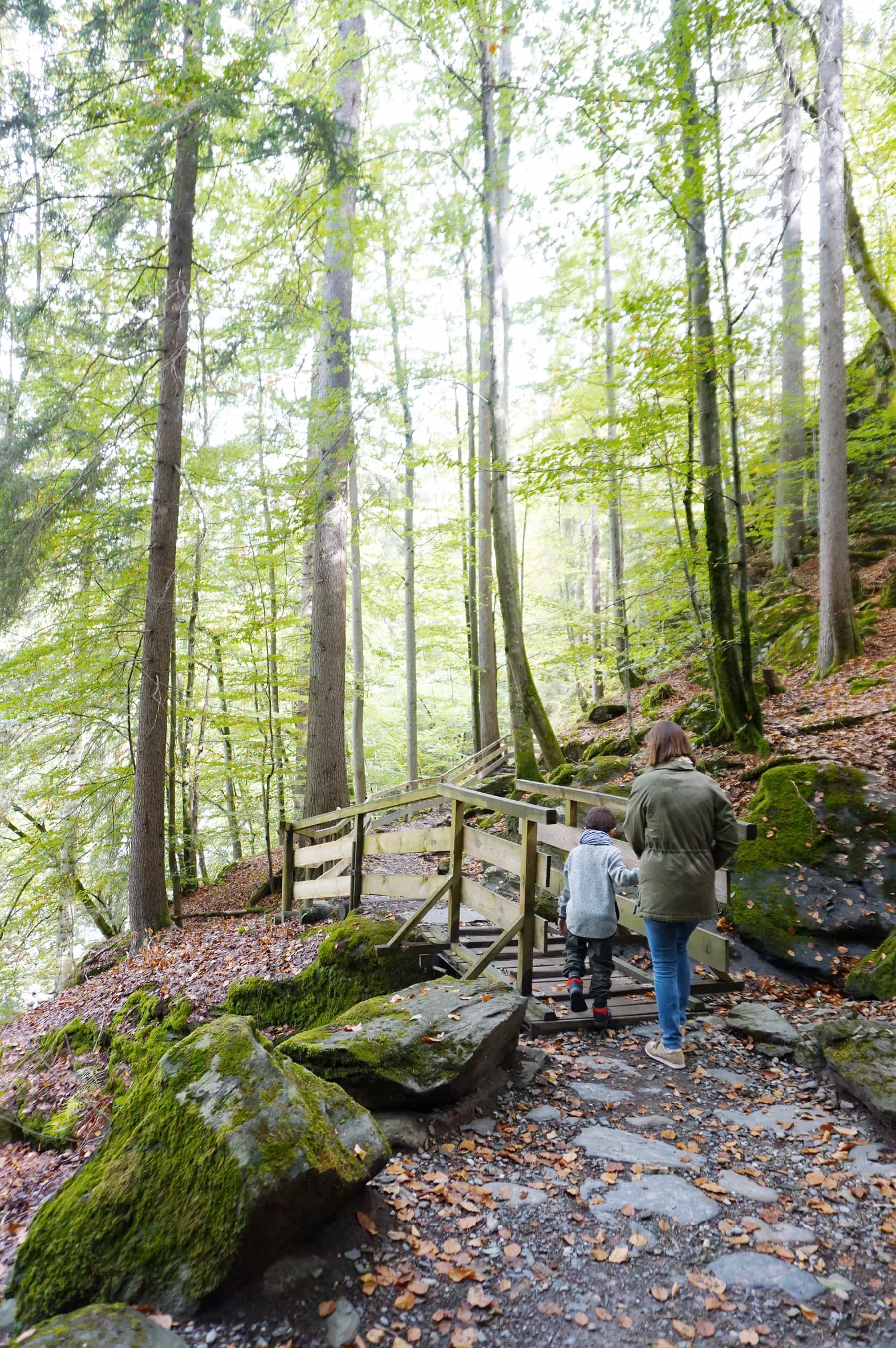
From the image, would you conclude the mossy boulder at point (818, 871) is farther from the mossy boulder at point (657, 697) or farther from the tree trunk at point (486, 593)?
the tree trunk at point (486, 593)

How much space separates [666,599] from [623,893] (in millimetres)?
8396

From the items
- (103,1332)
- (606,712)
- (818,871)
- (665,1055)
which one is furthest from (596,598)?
(103,1332)

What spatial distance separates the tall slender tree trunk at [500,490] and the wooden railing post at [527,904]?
685 cm

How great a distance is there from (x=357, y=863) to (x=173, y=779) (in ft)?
17.7

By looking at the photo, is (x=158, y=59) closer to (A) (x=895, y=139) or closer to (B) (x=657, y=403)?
(B) (x=657, y=403)

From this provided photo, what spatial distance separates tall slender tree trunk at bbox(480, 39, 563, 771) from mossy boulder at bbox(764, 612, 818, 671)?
4.41 m

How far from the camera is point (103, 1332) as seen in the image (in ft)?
6.86

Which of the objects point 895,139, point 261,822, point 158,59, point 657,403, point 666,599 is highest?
point 895,139

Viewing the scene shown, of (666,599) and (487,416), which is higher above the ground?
(487,416)

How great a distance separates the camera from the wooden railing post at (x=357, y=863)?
7.27 m

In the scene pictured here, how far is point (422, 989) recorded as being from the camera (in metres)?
4.86

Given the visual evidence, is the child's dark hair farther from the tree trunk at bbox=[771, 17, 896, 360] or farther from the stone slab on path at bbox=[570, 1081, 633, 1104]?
the tree trunk at bbox=[771, 17, 896, 360]

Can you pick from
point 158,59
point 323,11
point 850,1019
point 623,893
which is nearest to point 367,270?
point 323,11

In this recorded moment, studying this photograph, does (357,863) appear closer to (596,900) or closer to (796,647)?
(596,900)
